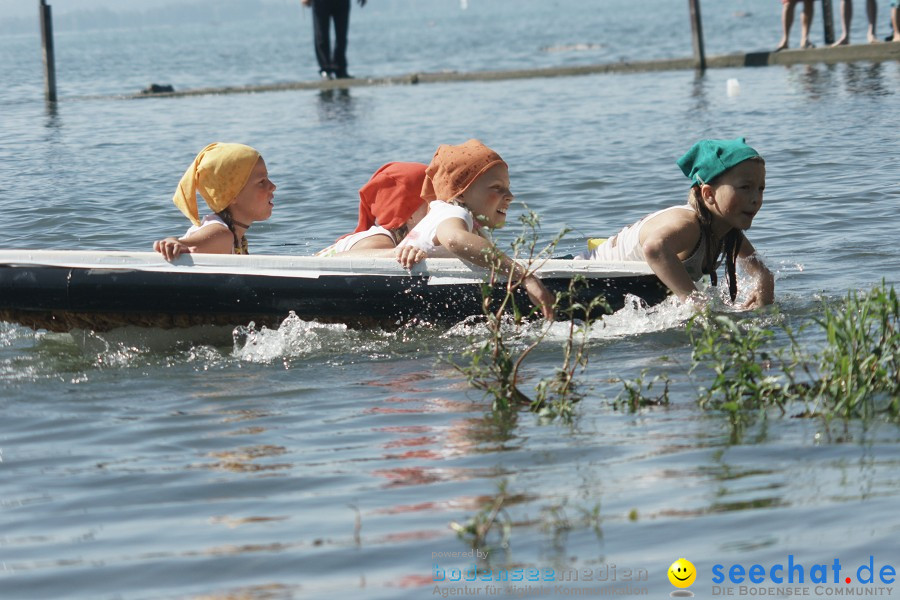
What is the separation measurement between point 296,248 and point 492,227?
364cm

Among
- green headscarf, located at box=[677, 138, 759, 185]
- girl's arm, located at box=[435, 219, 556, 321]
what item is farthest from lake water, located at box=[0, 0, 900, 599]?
green headscarf, located at box=[677, 138, 759, 185]

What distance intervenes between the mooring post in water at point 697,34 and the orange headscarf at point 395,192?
43.5 feet

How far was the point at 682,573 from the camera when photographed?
3594 millimetres

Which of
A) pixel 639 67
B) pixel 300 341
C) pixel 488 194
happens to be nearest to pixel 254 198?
pixel 300 341

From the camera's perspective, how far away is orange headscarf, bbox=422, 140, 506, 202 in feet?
21.6

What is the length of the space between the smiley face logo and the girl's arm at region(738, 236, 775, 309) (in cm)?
335

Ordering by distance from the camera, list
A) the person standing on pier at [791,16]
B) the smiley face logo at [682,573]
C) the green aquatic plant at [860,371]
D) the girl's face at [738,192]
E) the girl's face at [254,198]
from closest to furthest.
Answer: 1. the smiley face logo at [682,573]
2. the green aquatic plant at [860,371]
3. the girl's face at [738,192]
4. the girl's face at [254,198]
5. the person standing on pier at [791,16]

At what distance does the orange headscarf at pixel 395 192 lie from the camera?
276 inches

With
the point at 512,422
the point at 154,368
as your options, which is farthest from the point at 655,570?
the point at 154,368

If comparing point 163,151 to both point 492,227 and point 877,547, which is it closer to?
point 492,227

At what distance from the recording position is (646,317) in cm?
646

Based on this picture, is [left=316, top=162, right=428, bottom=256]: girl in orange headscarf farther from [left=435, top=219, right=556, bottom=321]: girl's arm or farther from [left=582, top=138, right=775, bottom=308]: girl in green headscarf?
[left=582, top=138, right=775, bottom=308]: girl in green headscarf

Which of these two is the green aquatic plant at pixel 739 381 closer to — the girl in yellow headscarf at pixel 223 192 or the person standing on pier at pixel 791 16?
the girl in yellow headscarf at pixel 223 192

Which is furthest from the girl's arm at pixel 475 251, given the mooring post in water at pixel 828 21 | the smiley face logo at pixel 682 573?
the mooring post in water at pixel 828 21
